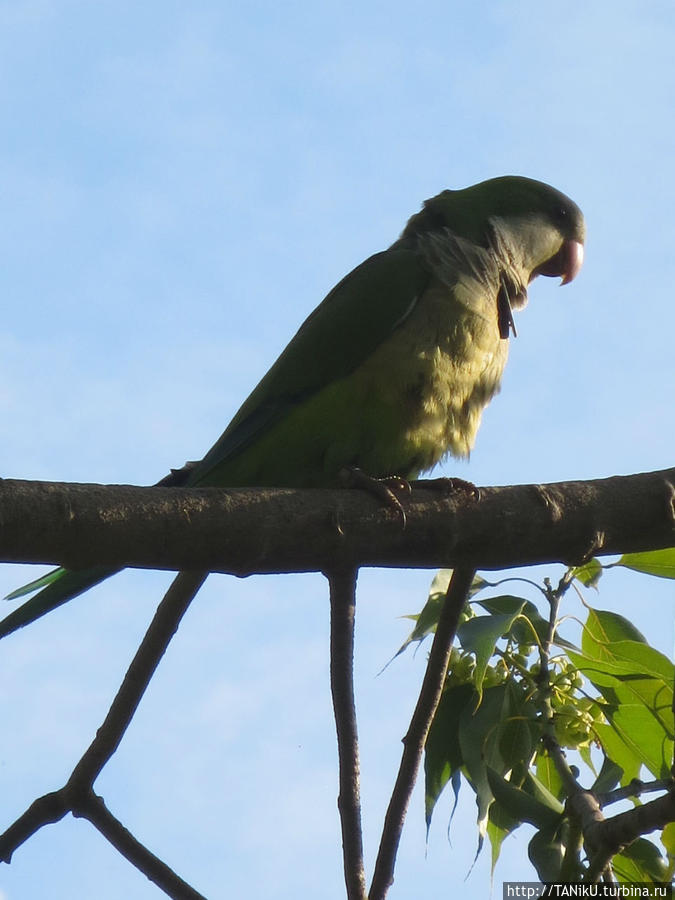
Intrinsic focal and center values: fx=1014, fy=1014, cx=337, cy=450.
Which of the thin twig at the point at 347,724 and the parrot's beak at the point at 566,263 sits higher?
the parrot's beak at the point at 566,263

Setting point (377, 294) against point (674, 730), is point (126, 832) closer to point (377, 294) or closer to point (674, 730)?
point (674, 730)

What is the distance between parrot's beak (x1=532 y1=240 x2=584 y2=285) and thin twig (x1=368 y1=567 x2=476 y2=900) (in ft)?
7.82

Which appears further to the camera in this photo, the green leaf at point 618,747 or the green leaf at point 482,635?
the green leaf at point 618,747

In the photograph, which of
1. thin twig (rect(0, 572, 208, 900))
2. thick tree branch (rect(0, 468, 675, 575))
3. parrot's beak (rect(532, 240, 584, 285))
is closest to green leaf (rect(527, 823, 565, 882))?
thick tree branch (rect(0, 468, 675, 575))

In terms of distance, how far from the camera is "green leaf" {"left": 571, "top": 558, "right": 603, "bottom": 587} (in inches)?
107

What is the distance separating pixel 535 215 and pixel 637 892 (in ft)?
9.17

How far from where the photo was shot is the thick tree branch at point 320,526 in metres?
1.89

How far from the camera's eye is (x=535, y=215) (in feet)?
13.8

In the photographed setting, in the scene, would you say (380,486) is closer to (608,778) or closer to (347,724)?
(347,724)

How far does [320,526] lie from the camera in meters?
2.12

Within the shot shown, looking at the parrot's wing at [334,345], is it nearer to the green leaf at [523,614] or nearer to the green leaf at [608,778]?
the green leaf at [523,614]

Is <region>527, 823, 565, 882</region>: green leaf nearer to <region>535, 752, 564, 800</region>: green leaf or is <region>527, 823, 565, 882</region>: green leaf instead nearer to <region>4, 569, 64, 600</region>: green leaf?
<region>535, 752, 564, 800</region>: green leaf

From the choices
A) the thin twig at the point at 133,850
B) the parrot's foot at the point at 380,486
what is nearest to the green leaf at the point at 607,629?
the parrot's foot at the point at 380,486

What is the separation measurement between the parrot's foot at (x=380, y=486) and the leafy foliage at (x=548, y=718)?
0.37 m
